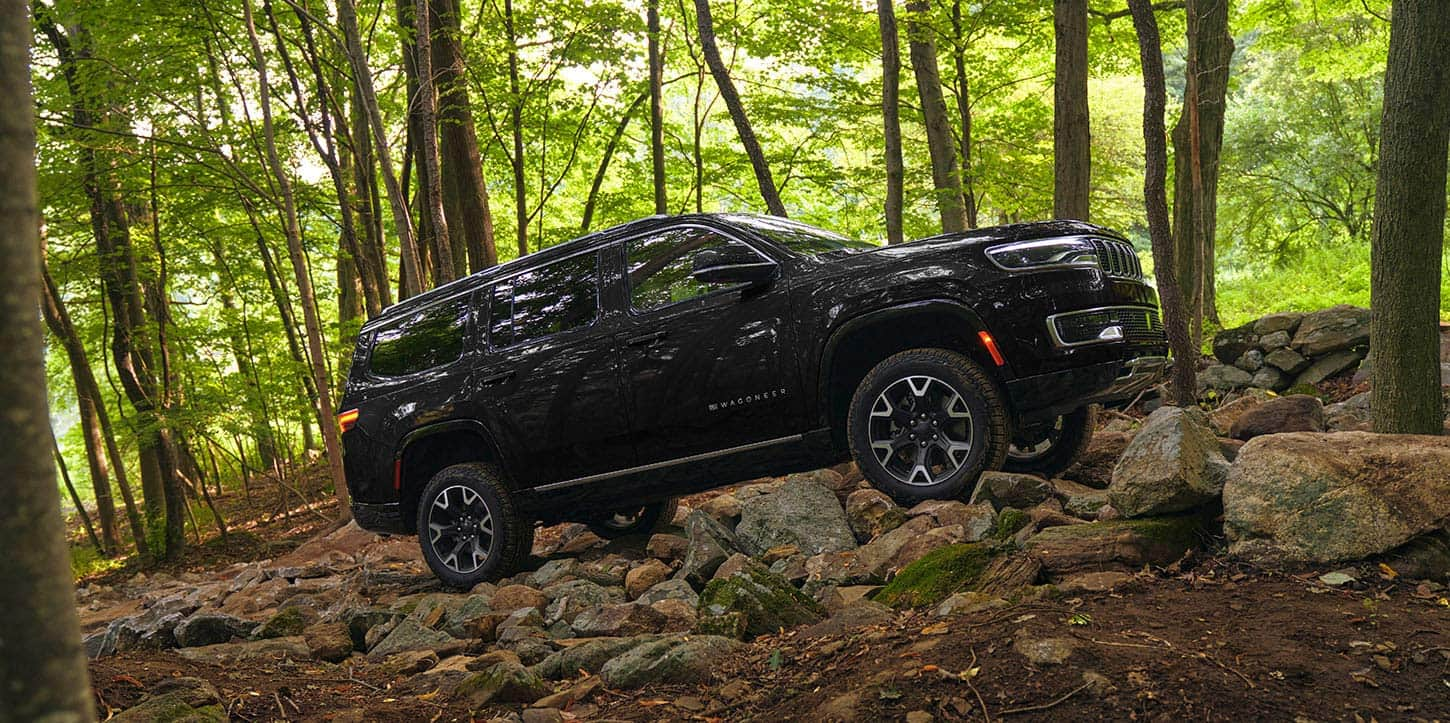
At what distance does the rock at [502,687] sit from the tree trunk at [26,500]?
2.91 metres

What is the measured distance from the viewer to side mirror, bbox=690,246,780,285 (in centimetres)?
573

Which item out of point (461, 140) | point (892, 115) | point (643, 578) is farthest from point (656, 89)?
point (643, 578)

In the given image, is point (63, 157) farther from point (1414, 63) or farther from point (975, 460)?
point (1414, 63)

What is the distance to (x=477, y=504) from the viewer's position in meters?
7.05

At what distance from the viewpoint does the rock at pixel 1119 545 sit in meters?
4.41

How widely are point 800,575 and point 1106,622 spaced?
2.37 metres

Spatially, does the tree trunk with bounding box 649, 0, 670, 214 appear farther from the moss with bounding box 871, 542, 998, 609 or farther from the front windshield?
the moss with bounding box 871, 542, 998, 609

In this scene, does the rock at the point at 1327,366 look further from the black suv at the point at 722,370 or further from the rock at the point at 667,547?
the rock at the point at 667,547

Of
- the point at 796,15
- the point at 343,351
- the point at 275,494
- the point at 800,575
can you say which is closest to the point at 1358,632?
the point at 800,575

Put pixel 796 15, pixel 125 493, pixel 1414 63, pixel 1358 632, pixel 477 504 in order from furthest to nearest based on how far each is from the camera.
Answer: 1. pixel 125 493
2. pixel 796 15
3. pixel 477 504
4. pixel 1414 63
5. pixel 1358 632

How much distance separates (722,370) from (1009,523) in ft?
6.36

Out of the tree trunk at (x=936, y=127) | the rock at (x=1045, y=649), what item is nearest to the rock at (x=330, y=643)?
the rock at (x=1045, y=649)

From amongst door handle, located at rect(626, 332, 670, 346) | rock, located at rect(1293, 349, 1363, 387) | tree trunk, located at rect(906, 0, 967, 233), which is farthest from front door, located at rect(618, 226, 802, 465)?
tree trunk, located at rect(906, 0, 967, 233)

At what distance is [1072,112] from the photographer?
33.9 ft
